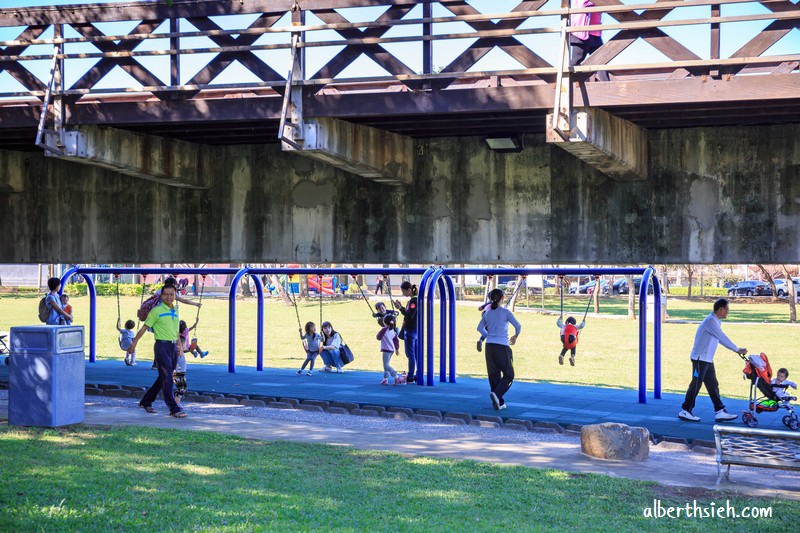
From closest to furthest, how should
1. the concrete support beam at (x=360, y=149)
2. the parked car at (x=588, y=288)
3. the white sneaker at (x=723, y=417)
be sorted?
the concrete support beam at (x=360, y=149) → the white sneaker at (x=723, y=417) → the parked car at (x=588, y=288)

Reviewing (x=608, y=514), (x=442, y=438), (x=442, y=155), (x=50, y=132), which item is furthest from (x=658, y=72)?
(x=50, y=132)

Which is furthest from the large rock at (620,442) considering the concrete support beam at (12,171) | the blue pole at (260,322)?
the blue pole at (260,322)

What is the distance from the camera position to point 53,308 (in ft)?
61.1

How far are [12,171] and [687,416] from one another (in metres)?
11.5

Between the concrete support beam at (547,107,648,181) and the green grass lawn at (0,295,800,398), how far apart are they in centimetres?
1125

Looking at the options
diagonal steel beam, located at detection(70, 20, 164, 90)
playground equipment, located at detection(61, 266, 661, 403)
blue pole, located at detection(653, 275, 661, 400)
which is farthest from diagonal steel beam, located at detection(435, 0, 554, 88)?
blue pole, located at detection(653, 275, 661, 400)

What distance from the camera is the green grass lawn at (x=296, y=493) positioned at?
309 inches

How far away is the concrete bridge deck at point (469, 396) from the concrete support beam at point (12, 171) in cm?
398

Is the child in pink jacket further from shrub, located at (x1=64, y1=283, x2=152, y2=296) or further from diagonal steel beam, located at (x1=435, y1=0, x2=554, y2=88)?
shrub, located at (x1=64, y1=283, x2=152, y2=296)

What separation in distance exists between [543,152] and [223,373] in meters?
9.59

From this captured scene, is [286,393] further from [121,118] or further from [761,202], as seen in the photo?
[761,202]

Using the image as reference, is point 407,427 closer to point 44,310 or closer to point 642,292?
point 642,292

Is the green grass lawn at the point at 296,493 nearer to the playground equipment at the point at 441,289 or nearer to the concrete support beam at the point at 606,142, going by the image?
the concrete support beam at the point at 606,142

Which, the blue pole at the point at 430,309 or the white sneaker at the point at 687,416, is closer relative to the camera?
the white sneaker at the point at 687,416
